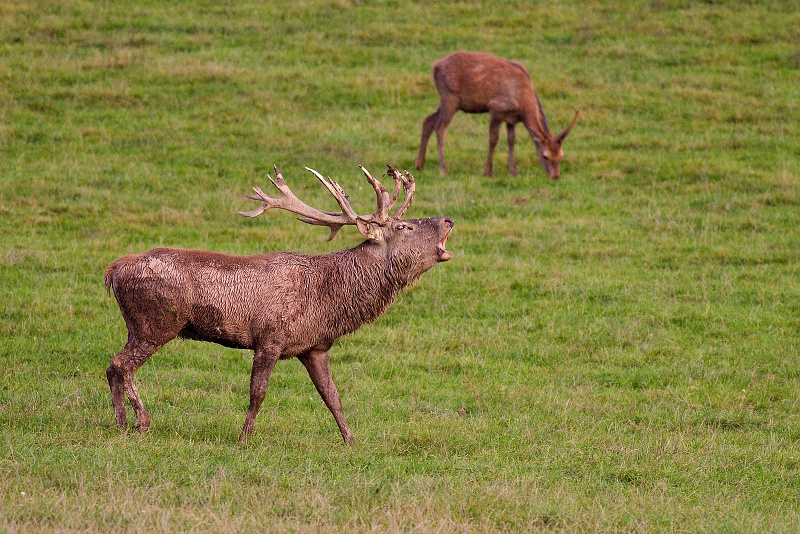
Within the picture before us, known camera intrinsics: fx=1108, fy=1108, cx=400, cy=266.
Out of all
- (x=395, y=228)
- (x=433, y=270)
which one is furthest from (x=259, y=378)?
(x=433, y=270)

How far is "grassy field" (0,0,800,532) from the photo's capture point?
262 inches

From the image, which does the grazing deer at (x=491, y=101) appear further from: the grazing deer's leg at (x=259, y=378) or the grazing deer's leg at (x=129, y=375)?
the grazing deer's leg at (x=129, y=375)

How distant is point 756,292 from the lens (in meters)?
12.3

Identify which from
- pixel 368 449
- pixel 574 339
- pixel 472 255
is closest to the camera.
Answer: pixel 368 449

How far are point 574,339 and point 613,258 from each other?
280 centimetres

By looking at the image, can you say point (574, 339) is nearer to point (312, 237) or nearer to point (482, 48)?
point (312, 237)

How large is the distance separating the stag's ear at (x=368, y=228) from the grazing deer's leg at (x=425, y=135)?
8.82 m

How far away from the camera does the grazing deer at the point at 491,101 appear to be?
55.3ft

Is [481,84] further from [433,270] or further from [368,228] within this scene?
[368,228]

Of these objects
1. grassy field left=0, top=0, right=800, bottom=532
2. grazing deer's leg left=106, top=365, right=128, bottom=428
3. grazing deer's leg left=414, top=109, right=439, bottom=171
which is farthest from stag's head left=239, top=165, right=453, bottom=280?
grazing deer's leg left=414, top=109, right=439, bottom=171

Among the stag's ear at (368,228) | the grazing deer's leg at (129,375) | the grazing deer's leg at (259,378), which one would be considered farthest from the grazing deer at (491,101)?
the grazing deer's leg at (129,375)

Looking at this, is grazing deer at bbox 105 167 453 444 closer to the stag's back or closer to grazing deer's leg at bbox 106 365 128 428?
grazing deer's leg at bbox 106 365 128 428

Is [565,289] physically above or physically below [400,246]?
below

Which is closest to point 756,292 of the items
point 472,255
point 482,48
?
point 472,255
